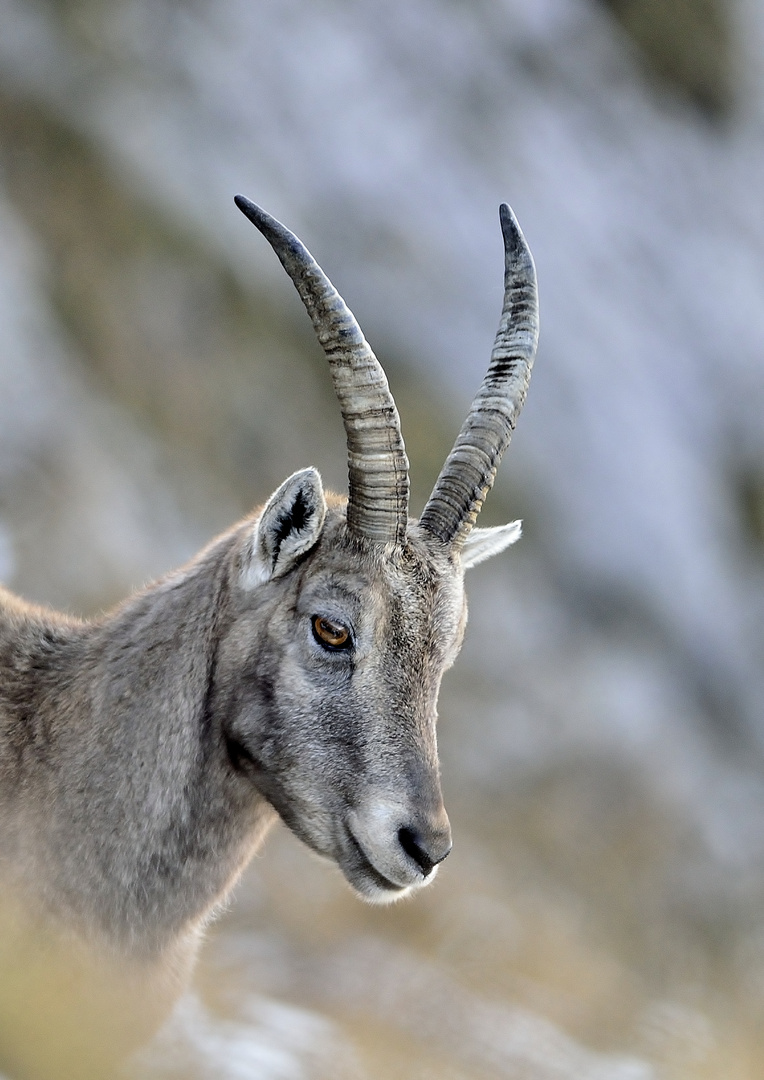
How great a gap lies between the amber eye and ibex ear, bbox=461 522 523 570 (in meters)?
1.36

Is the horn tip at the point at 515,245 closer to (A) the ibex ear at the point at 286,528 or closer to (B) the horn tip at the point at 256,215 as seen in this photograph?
(B) the horn tip at the point at 256,215

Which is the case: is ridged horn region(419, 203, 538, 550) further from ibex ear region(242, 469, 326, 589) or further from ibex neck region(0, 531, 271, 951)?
ibex neck region(0, 531, 271, 951)

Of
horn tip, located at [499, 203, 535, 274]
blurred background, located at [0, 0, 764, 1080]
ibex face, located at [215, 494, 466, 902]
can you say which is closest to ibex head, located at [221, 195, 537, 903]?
ibex face, located at [215, 494, 466, 902]

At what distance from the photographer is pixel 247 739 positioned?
6.77 meters

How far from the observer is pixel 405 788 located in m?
6.48

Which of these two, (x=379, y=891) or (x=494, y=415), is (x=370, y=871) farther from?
(x=494, y=415)

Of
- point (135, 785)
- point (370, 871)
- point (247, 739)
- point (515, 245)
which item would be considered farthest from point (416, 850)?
point (515, 245)

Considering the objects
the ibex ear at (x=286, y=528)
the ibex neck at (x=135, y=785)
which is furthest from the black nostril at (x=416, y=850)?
the ibex ear at (x=286, y=528)

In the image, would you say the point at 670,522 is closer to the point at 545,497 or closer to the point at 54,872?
the point at 545,497

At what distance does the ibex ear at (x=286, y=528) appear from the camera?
671 centimetres

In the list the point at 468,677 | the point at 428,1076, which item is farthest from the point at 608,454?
the point at 428,1076

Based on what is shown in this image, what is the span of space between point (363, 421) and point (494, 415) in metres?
1.21

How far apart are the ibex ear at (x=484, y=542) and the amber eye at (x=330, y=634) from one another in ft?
4.46

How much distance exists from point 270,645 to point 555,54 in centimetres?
2250
